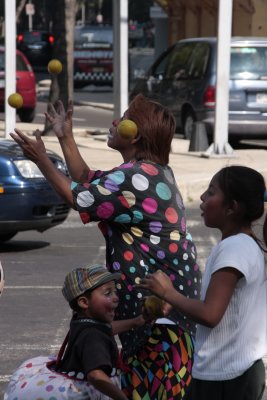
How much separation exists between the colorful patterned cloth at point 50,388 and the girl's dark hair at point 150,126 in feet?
3.00

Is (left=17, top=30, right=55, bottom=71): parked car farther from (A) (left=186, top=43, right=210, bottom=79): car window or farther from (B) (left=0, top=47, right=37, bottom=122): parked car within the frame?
(A) (left=186, top=43, right=210, bottom=79): car window

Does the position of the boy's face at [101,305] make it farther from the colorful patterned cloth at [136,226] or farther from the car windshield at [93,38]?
the car windshield at [93,38]

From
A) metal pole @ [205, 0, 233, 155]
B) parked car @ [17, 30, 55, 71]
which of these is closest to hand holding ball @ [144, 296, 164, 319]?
metal pole @ [205, 0, 233, 155]

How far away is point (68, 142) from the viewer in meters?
4.86

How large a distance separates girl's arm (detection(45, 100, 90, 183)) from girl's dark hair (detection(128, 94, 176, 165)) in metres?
0.25

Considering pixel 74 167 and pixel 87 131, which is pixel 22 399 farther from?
pixel 87 131

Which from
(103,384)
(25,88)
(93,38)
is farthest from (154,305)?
(93,38)

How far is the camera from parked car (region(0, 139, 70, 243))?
1113 cm

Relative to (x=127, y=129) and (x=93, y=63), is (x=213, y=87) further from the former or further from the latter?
(x=93, y=63)

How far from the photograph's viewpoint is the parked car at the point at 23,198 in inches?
438

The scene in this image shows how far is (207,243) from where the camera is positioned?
39.4 feet

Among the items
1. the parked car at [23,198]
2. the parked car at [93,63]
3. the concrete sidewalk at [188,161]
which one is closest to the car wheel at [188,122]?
the concrete sidewalk at [188,161]

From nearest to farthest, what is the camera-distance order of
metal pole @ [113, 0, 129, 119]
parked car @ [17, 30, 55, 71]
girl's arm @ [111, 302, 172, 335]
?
girl's arm @ [111, 302, 172, 335]
metal pole @ [113, 0, 129, 119]
parked car @ [17, 30, 55, 71]

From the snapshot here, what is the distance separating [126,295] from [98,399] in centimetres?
47
